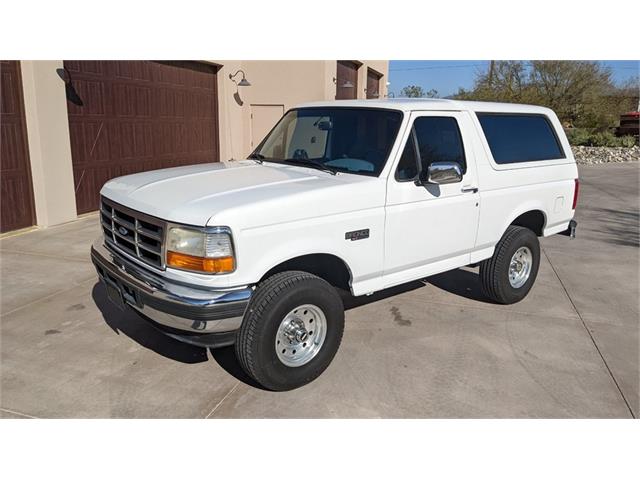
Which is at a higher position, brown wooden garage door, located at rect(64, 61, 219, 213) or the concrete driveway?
brown wooden garage door, located at rect(64, 61, 219, 213)

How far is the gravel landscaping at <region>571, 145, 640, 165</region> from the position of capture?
24.3 meters

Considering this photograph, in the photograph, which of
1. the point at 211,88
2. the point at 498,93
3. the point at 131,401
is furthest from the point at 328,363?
the point at 498,93

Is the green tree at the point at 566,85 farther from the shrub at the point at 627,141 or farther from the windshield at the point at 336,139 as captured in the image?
the windshield at the point at 336,139

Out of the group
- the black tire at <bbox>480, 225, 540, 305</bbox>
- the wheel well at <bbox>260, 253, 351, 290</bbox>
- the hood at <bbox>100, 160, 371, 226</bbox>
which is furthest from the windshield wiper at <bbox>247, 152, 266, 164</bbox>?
the black tire at <bbox>480, 225, 540, 305</bbox>

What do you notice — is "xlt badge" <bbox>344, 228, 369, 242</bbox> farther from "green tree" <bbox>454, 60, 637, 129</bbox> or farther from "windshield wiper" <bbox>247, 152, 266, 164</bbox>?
"green tree" <bbox>454, 60, 637, 129</bbox>

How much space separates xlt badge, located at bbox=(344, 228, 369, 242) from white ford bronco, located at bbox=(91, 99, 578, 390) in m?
0.01

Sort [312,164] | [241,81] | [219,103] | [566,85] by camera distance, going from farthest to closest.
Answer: [566,85], [241,81], [219,103], [312,164]

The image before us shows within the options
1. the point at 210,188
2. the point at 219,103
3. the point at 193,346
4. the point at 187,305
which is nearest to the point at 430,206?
the point at 210,188

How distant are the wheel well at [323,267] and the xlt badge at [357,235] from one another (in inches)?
7.1

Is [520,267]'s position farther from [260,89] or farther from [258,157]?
[260,89]

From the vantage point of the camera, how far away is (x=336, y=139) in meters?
4.46

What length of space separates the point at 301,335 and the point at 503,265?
8.27ft

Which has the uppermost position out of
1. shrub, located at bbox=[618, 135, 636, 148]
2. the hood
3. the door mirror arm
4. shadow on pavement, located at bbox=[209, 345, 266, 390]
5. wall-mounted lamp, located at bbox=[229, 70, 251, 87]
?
wall-mounted lamp, located at bbox=[229, 70, 251, 87]

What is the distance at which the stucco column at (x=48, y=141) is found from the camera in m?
8.11
